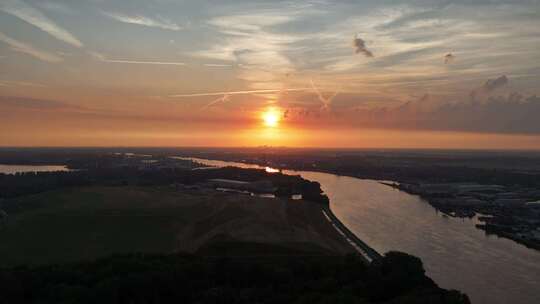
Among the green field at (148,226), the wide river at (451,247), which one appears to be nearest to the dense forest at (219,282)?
the wide river at (451,247)

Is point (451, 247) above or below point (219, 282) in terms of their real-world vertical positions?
below

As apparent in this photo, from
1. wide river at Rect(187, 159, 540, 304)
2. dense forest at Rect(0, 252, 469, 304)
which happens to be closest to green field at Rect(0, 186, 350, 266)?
wide river at Rect(187, 159, 540, 304)

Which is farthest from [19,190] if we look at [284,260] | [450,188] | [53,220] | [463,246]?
[450,188]

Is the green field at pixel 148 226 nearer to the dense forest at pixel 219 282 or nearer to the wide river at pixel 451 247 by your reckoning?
the wide river at pixel 451 247

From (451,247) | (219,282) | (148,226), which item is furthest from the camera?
(148,226)

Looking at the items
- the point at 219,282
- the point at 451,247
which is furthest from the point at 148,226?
the point at 451,247

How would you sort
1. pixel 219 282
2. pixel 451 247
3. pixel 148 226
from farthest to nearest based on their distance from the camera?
pixel 148 226 < pixel 451 247 < pixel 219 282

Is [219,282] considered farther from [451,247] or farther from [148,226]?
[451,247]

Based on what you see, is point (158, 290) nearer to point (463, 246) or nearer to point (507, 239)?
point (463, 246)
